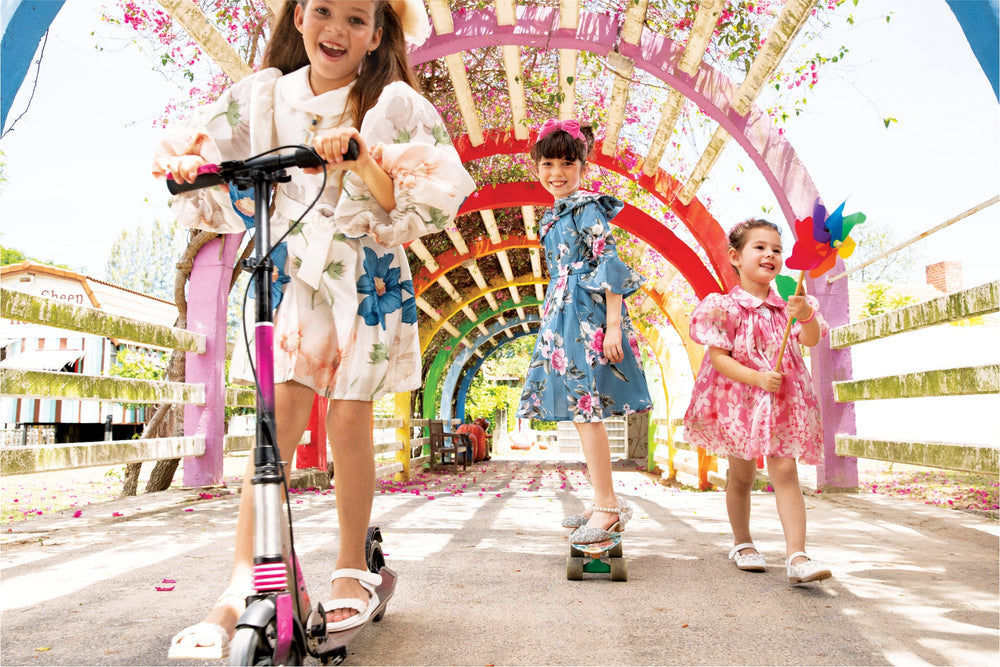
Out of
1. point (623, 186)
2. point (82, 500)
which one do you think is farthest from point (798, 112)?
point (82, 500)


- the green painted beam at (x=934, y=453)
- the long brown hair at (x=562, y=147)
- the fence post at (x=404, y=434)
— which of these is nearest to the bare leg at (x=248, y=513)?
the long brown hair at (x=562, y=147)

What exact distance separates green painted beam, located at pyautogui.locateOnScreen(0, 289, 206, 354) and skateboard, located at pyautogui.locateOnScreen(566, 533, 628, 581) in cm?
234

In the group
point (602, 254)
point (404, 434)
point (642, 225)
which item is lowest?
point (404, 434)

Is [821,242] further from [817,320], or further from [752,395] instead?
[752,395]

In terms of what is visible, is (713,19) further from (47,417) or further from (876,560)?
(47,417)

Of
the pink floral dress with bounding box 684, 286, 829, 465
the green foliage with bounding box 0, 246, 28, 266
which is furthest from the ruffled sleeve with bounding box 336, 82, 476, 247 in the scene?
the green foliage with bounding box 0, 246, 28, 266

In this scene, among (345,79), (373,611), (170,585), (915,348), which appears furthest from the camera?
(915,348)

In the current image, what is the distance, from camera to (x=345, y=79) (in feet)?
5.48

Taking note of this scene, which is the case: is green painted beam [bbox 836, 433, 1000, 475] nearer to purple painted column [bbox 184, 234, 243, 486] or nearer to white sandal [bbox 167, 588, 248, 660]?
white sandal [bbox 167, 588, 248, 660]

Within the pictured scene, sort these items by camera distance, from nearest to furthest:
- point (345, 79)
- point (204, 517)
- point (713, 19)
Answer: point (345, 79) → point (204, 517) → point (713, 19)

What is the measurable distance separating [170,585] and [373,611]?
85 centimetres

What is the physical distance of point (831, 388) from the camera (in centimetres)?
497

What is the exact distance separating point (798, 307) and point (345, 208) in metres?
1.51

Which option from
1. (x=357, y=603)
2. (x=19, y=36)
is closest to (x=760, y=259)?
(x=357, y=603)
